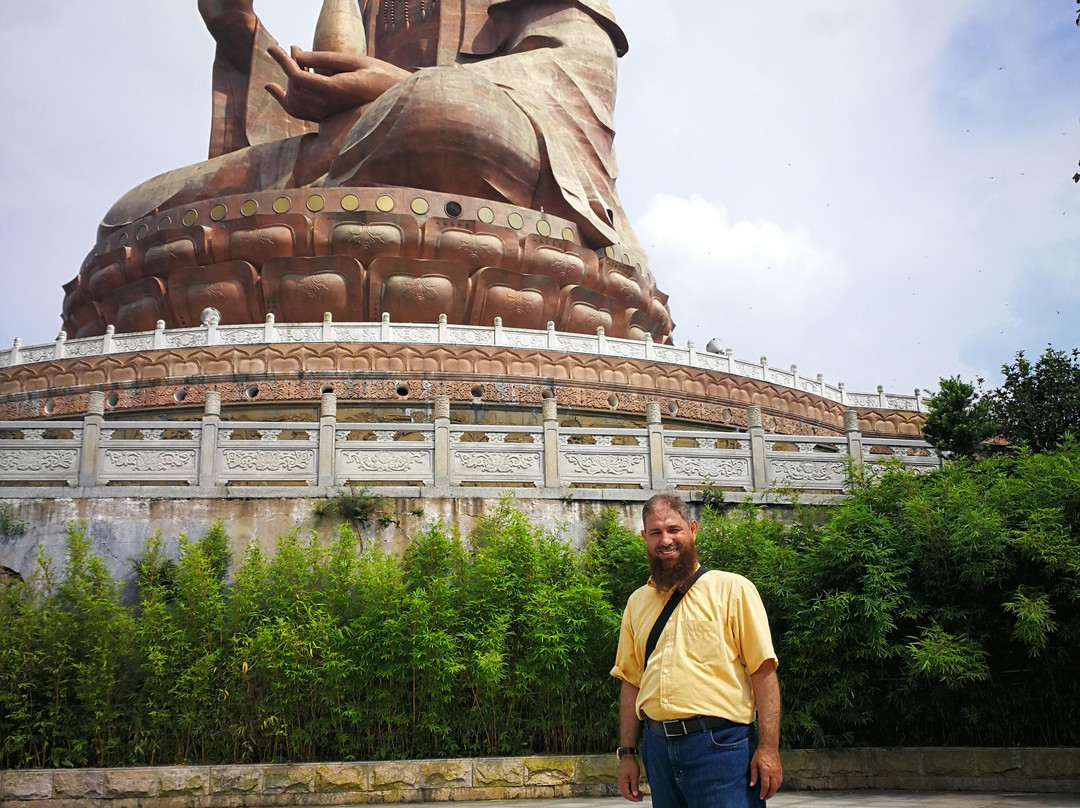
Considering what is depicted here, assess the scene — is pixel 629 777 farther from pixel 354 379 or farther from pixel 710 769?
pixel 354 379

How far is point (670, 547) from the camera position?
3.26 m

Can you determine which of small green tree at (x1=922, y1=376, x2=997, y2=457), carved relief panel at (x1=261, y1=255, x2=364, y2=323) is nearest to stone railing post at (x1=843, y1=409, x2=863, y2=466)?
small green tree at (x1=922, y1=376, x2=997, y2=457)

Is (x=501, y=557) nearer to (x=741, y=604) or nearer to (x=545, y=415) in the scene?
(x=545, y=415)

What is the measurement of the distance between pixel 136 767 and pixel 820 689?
14.1 ft

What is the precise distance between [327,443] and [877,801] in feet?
16.7

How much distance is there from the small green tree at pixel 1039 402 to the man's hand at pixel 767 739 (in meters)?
10.6

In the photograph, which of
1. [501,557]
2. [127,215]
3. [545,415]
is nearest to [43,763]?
[501,557]

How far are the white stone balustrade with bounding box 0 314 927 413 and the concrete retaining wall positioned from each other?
8.35m

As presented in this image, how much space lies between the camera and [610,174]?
72.2 feet

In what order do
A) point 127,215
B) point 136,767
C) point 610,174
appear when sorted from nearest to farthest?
1. point 136,767
2. point 127,215
3. point 610,174

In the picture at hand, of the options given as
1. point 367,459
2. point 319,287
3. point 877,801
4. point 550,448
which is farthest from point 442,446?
point 319,287

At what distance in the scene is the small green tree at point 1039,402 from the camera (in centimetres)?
1266

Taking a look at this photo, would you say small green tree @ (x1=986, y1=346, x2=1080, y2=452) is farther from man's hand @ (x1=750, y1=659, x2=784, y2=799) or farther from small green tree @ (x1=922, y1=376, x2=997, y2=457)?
man's hand @ (x1=750, y1=659, x2=784, y2=799)

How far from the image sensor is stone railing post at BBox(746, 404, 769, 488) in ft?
30.4
